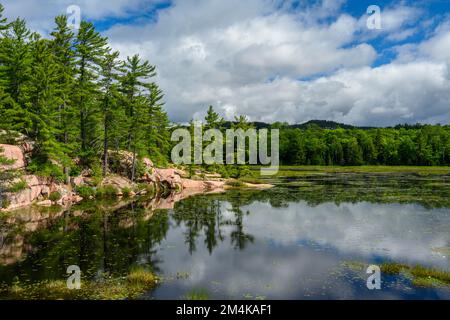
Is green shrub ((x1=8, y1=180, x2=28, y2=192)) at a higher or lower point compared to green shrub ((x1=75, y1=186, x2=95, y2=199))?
higher

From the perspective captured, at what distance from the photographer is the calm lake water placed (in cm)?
1716

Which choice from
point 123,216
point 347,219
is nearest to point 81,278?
point 123,216

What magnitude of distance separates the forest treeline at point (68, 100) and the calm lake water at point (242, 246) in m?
10.9

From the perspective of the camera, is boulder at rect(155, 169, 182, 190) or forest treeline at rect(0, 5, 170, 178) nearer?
forest treeline at rect(0, 5, 170, 178)

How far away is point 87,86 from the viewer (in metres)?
53.0

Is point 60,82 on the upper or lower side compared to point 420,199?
upper

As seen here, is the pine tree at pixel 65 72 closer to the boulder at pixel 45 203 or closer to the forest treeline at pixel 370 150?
the boulder at pixel 45 203

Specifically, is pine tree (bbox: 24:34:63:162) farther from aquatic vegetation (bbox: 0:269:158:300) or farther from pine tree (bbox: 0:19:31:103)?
aquatic vegetation (bbox: 0:269:158:300)

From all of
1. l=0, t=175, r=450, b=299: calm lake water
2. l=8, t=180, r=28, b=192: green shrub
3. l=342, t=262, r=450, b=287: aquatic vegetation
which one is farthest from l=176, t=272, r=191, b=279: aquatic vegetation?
l=8, t=180, r=28, b=192: green shrub

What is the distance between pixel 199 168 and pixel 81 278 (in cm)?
5841

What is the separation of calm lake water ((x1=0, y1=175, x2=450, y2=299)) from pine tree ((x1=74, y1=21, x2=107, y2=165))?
16.5 meters
